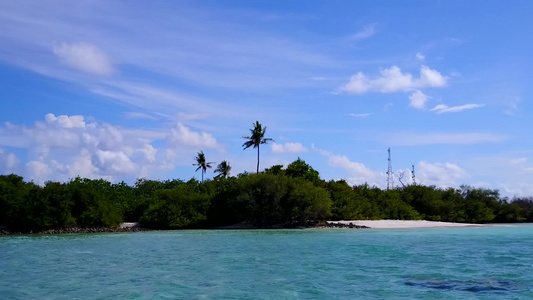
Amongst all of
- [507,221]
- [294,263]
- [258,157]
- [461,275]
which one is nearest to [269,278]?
[294,263]

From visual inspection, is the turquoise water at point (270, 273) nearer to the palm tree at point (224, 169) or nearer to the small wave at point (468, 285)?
the small wave at point (468, 285)

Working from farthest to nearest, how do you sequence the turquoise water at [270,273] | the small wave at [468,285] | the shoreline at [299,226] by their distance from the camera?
the shoreline at [299,226], the small wave at [468,285], the turquoise water at [270,273]

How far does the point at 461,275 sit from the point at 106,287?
43.5 ft

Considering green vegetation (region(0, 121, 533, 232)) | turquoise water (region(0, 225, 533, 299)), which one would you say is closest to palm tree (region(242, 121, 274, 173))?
green vegetation (region(0, 121, 533, 232))

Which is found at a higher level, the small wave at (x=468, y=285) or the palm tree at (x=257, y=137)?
the palm tree at (x=257, y=137)

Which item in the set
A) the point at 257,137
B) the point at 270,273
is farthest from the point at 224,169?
the point at 270,273

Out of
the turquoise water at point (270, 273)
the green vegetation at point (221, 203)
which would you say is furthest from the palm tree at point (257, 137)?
the turquoise water at point (270, 273)

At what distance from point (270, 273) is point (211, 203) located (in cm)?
→ 4368

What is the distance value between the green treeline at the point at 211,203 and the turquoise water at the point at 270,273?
2429 centimetres

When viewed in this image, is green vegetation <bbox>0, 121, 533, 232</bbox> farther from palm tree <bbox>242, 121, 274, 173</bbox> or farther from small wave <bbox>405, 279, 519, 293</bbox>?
small wave <bbox>405, 279, 519, 293</bbox>

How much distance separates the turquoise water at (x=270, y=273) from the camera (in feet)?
51.5

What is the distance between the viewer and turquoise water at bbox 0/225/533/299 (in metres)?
15.7

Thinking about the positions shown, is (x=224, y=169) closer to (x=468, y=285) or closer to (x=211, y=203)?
(x=211, y=203)

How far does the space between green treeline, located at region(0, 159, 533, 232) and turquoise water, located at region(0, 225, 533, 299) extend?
24.3 m
